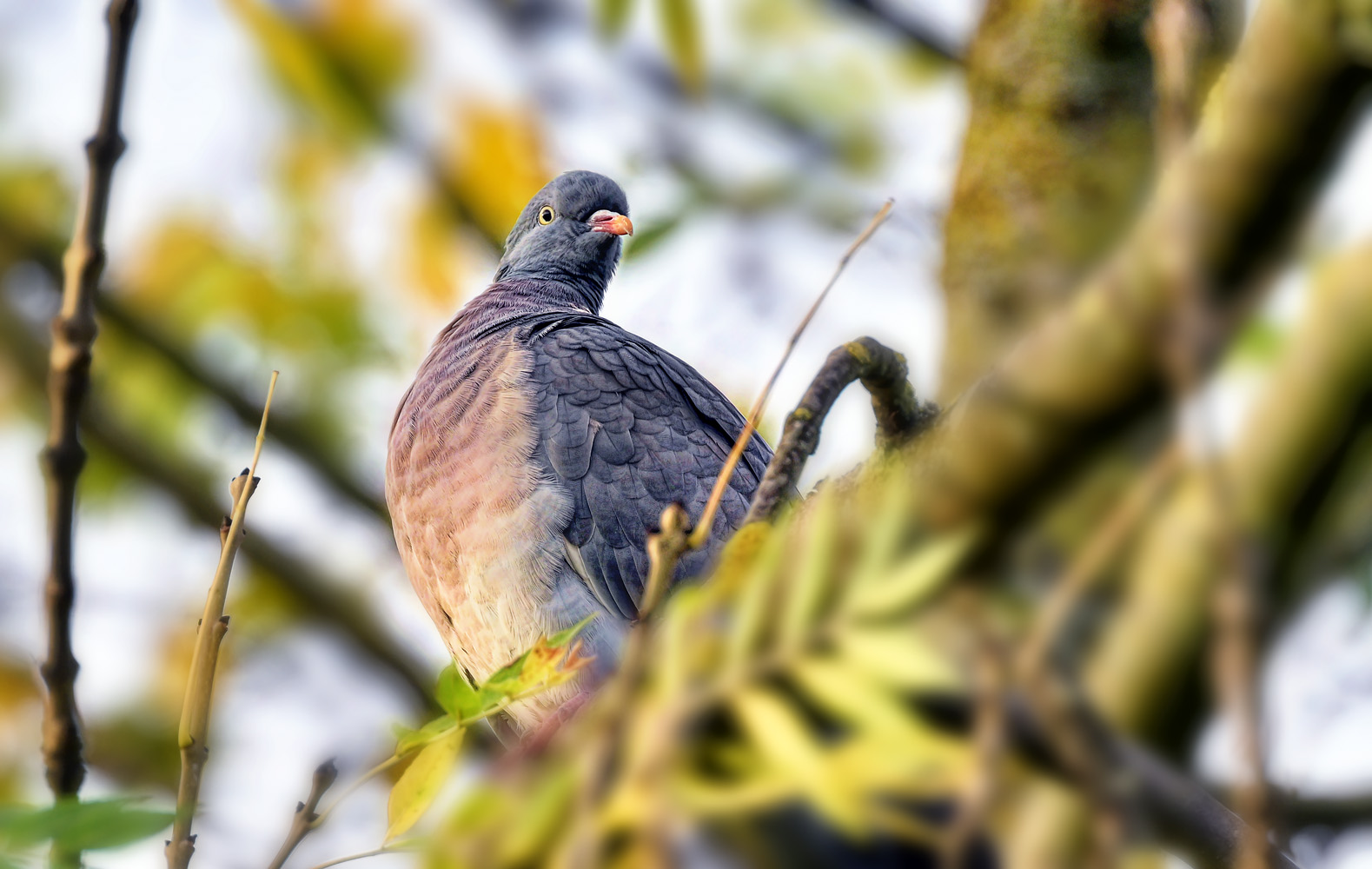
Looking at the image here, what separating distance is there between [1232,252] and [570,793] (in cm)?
59

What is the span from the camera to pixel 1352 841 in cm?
204

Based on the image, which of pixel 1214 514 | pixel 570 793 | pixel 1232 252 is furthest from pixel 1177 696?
pixel 570 793

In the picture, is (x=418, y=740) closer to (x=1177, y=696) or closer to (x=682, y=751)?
(x=682, y=751)

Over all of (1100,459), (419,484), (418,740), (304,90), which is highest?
(304,90)

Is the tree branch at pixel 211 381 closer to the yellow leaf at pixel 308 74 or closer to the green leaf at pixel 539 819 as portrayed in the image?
the yellow leaf at pixel 308 74

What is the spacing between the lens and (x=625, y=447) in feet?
15.1

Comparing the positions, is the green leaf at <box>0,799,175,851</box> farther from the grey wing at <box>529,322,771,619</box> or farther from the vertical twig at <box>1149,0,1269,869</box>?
the grey wing at <box>529,322,771,619</box>

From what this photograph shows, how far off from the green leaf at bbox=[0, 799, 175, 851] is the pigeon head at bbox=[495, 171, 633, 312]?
4424 mm

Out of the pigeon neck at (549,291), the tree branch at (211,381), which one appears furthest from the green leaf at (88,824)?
the pigeon neck at (549,291)

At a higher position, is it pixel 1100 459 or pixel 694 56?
pixel 694 56

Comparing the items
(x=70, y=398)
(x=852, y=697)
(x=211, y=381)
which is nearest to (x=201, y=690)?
(x=70, y=398)

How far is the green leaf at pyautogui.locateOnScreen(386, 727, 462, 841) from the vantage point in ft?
5.85

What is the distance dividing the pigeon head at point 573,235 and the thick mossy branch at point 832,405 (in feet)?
9.90

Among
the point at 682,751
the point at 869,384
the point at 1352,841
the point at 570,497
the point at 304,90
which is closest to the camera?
the point at 682,751
